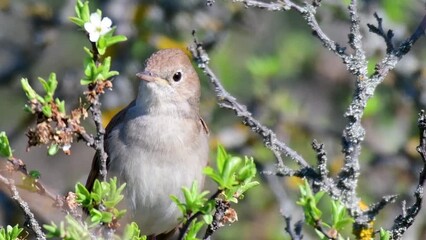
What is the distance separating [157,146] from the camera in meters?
5.76

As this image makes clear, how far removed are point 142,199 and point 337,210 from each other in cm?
228

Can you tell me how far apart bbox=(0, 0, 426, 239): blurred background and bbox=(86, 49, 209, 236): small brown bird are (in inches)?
67.6

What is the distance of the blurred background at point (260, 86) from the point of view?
7859 mm

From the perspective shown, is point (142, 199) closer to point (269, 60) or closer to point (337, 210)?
point (337, 210)

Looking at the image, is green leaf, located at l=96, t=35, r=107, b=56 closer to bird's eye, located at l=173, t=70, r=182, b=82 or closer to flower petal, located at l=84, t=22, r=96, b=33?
flower petal, located at l=84, t=22, r=96, b=33

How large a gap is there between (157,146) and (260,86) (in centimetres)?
293

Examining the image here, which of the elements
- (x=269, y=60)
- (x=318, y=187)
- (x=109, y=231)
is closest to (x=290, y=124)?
(x=269, y=60)

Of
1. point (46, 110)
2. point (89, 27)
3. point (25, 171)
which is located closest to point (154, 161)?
point (25, 171)

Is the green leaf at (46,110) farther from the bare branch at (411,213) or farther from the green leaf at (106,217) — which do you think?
the bare branch at (411,213)

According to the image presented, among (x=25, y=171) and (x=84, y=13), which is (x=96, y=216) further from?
(x=84, y=13)

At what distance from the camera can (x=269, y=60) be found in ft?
27.5

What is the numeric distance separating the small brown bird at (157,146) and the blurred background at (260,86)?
1716 millimetres

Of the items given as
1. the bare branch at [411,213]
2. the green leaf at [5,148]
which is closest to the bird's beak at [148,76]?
the green leaf at [5,148]

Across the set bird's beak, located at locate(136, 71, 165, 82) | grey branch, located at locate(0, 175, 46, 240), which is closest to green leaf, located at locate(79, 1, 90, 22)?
grey branch, located at locate(0, 175, 46, 240)
